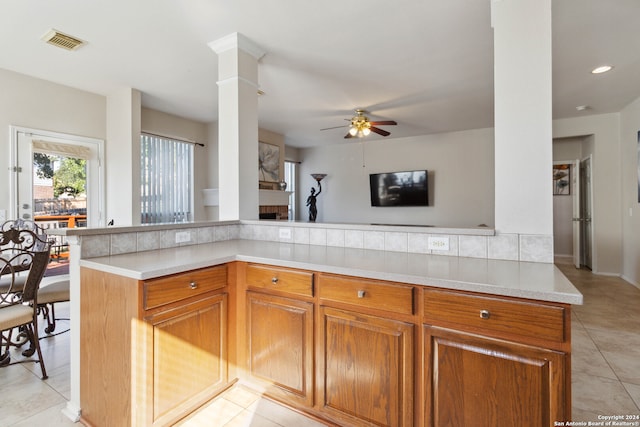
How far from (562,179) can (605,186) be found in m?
1.38

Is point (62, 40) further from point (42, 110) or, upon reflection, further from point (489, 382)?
point (489, 382)

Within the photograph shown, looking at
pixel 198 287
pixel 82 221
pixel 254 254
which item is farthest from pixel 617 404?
pixel 82 221

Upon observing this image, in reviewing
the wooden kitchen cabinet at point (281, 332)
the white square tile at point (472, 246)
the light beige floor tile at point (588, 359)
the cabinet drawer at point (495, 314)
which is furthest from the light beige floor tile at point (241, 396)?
the light beige floor tile at point (588, 359)

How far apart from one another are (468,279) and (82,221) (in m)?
4.66

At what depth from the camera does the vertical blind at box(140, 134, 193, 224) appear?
15.8 feet

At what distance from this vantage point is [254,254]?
1832 mm

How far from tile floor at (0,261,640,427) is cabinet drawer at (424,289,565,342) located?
Answer: 96 cm

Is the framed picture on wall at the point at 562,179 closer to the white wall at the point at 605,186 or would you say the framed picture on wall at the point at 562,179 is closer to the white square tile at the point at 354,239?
the white wall at the point at 605,186

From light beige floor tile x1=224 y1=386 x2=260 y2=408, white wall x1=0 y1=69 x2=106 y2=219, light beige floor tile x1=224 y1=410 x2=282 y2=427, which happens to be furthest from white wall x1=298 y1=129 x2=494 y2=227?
light beige floor tile x1=224 y1=410 x2=282 y2=427

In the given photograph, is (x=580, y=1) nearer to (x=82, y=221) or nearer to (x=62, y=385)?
(x=62, y=385)

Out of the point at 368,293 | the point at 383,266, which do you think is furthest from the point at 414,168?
the point at 368,293

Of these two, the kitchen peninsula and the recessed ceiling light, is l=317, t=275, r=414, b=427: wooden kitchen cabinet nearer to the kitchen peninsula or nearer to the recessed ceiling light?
the kitchen peninsula

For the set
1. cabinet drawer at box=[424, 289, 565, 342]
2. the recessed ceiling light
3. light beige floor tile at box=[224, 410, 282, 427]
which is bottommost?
light beige floor tile at box=[224, 410, 282, 427]

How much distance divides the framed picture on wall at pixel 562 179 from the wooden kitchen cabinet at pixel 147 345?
23.7 ft
